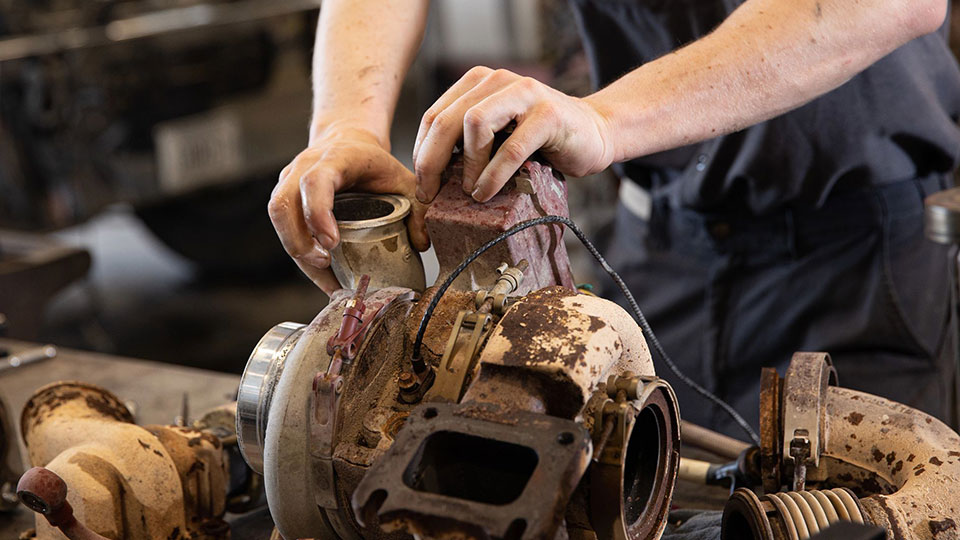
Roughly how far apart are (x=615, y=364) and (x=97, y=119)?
108 inches

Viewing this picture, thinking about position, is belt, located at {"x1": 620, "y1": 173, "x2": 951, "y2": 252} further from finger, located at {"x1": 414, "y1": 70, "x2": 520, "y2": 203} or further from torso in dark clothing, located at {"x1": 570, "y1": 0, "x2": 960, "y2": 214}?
finger, located at {"x1": 414, "y1": 70, "x2": 520, "y2": 203}

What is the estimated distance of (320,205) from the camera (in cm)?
99

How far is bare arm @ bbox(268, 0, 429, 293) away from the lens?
3.34ft

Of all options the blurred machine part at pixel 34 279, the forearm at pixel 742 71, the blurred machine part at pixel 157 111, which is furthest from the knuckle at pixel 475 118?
the blurred machine part at pixel 157 111

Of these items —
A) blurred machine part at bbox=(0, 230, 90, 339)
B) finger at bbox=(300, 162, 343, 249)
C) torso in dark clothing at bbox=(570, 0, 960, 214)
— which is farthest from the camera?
blurred machine part at bbox=(0, 230, 90, 339)

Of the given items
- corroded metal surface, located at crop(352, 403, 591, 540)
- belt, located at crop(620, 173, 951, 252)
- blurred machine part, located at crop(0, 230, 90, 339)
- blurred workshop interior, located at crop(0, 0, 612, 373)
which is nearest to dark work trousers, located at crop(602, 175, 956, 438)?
belt, located at crop(620, 173, 951, 252)

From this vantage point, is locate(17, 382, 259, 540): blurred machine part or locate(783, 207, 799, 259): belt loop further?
locate(783, 207, 799, 259): belt loop

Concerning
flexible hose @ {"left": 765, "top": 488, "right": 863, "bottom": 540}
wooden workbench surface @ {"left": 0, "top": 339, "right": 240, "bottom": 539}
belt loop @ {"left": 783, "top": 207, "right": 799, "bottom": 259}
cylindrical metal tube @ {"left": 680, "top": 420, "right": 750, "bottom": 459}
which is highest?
belt loop @ {"left": 783, "top": 207, "right": 799, "bottom": 259}

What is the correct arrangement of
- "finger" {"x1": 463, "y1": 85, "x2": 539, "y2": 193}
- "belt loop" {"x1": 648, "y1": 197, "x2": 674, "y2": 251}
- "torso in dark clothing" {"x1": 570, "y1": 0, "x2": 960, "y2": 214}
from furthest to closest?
"belt loop" {"x1": 648, "y1": 197, "x2": 674, "y2": 251} → "torso in dark clothing" {"x1": 570, "y1": 0, "x2": 960, "y2": 214} → "finger" {"x1": 463, "y1": 85, "x2": 539, "y2": 193}

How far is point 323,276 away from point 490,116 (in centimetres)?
32

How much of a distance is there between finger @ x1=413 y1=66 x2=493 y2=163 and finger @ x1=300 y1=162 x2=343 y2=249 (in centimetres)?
11

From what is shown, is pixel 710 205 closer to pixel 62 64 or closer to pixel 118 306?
pixel 62 64

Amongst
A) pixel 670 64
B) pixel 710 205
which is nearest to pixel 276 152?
pixel 710 205

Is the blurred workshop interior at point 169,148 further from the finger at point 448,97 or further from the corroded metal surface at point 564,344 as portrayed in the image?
the corroded metal surface at point 564,344
